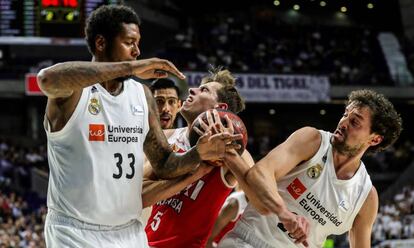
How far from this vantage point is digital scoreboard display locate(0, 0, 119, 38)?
11.5 meters

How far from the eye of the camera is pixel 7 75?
66.9 feet

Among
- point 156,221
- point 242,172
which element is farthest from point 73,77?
point 156,221

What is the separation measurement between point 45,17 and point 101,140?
8.40m

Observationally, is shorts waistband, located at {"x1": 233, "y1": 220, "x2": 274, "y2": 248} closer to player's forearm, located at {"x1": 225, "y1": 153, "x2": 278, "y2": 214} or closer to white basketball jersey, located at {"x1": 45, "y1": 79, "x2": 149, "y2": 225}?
player's forearm, located at {"x1": 225, "y1": 153, "x2": 278, "y2": 214}

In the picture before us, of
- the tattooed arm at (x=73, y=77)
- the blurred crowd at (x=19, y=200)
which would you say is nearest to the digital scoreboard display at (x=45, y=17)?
the blurred crowd at (x=19, y=200)

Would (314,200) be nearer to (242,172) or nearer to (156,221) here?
(242,172)

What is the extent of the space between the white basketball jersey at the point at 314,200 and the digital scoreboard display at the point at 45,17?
7.65m

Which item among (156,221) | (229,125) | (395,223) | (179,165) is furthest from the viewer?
(395,223)

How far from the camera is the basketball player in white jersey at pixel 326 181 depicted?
438cm

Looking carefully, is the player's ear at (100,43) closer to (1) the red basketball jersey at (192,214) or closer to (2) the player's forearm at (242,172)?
(2) the player's forearm at (242,172)

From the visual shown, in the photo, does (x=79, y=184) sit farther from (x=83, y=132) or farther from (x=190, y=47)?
(x=190, y=47)

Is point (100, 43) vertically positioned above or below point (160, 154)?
above

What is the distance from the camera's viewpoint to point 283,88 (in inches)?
860

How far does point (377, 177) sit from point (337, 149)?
60.8 feet
